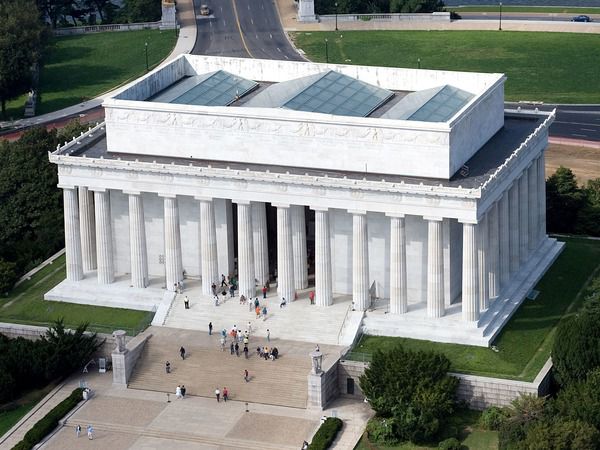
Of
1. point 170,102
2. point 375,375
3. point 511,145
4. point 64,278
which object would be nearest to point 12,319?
point 64,278

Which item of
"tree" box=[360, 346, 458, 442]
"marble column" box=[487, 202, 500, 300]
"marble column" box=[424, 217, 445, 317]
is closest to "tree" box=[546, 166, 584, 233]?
"marble column" box=[487, 202, 500, 300]

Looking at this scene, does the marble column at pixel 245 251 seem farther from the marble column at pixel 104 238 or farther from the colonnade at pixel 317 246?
the marble column at pixel 104 238

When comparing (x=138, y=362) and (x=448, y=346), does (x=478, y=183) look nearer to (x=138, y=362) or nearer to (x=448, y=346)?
(x=448, y=346)

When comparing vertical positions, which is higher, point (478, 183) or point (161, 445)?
point (478, 183)

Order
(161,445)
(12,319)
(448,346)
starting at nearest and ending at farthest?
(161,445) < (448,346) < (12,319)

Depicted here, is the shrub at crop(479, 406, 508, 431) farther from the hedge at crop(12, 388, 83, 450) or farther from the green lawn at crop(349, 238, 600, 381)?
the hedge at crop(12, 388, 83, 450)

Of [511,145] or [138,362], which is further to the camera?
[511,145]
